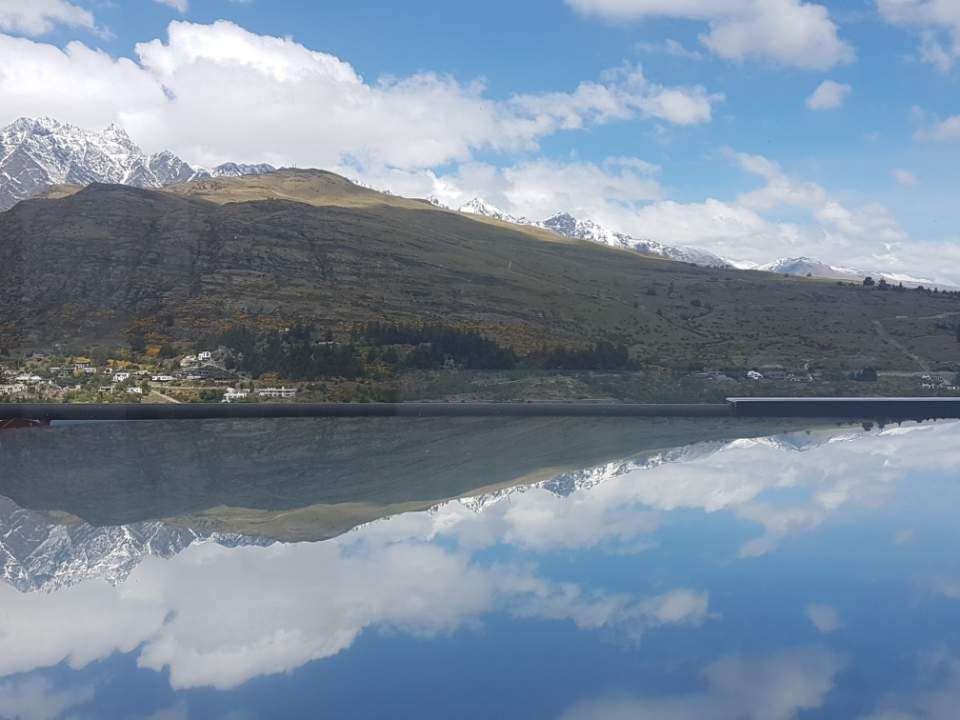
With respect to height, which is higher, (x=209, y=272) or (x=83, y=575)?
(x=209, y=272)

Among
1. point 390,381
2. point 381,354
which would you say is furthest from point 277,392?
point 381,354

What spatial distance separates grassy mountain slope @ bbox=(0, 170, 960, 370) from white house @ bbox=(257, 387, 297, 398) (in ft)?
43.3

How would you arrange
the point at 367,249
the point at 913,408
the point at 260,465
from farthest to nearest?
1. the point at 367,249
2. the point at 913,408
3. the point at 260,465

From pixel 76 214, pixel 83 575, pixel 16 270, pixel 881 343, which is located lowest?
pixel 83 575

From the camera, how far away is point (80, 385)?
3884 cm

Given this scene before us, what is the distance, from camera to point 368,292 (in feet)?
203

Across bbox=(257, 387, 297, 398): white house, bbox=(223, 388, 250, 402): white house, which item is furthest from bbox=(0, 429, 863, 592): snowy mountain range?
bbox=(257, 387, 297, 398): white house

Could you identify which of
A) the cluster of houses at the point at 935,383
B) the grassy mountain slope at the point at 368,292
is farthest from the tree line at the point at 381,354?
the cluster of houses at the point at 935,383

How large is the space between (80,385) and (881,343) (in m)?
48.3

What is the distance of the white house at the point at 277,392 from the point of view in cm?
3869

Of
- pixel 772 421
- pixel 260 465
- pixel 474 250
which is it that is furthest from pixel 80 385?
pixel 474 250

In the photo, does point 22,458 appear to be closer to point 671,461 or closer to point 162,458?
point 162,458

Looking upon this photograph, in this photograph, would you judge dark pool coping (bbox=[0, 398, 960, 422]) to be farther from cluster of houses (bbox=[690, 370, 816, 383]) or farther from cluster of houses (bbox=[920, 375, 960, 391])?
cluster of houses (bbox=[690, 370, 816, 383])

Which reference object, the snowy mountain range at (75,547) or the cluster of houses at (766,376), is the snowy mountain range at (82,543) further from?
the cluster of houses at (766,376)
